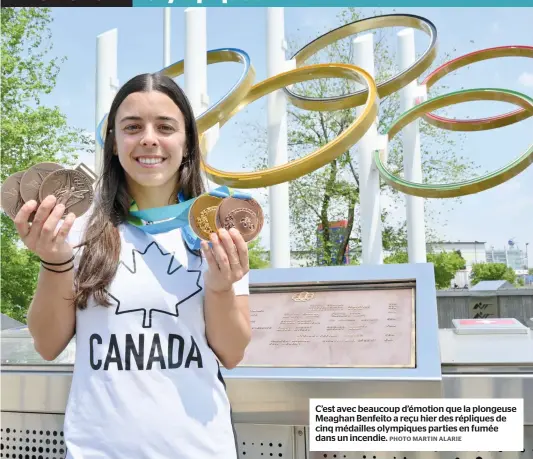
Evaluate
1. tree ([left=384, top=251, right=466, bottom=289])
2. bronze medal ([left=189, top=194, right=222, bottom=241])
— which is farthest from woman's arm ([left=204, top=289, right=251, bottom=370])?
tree ([left=384, top=251, right=466, bottom=289])

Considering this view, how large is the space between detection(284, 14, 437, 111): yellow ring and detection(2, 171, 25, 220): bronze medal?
5.97 meters

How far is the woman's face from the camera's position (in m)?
1.49

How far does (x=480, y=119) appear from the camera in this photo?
25.8 feet

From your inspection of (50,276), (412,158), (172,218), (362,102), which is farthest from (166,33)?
(50,276)

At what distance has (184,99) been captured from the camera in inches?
62.1

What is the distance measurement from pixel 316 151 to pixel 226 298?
4.83m

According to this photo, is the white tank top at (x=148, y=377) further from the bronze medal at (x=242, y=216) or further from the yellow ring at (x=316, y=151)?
the yellow ring at (x=316, y=151)

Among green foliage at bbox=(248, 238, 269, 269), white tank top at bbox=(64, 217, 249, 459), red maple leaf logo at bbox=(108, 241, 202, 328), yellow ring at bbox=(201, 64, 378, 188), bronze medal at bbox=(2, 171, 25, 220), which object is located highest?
yellow ring at bbox=(201, 64, 378, 188)

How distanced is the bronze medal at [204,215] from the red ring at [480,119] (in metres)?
6.58

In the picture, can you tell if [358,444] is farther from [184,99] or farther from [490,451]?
[184,99]

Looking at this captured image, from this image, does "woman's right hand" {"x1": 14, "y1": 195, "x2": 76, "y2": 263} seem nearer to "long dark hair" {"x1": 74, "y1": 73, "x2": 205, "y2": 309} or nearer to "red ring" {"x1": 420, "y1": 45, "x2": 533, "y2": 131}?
"long dark hair" {"x1": 74, "y1": 73, "x2": 205, "y2": 309}

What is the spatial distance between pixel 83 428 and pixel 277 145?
267 inches

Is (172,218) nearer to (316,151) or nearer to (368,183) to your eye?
(316,151)

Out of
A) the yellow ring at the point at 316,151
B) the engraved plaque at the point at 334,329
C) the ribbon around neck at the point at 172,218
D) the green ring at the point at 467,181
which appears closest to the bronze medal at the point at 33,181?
the ribbon around neck at the point at 172,218
